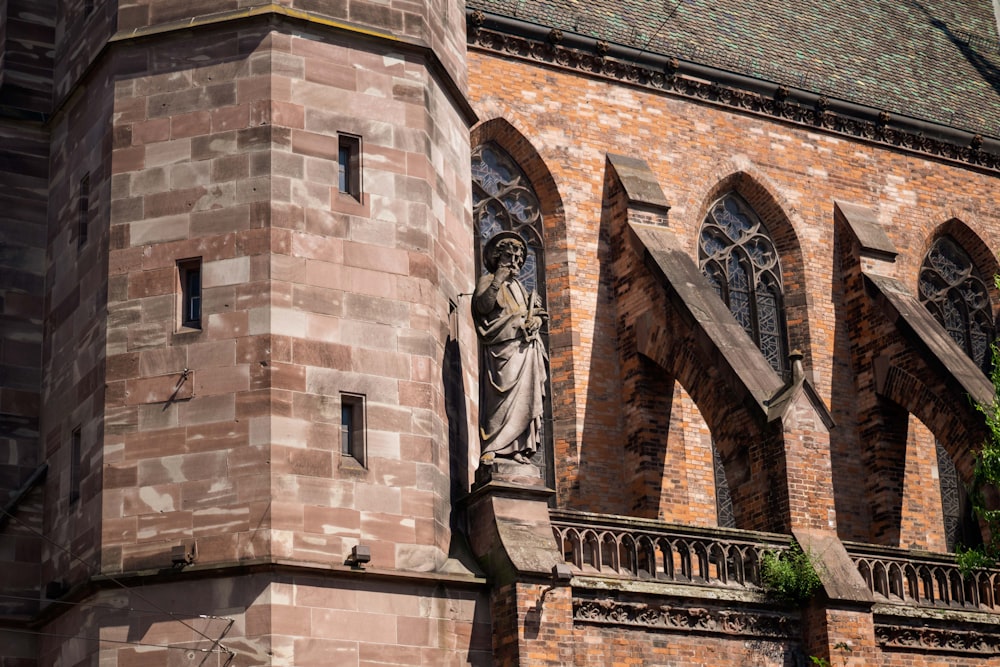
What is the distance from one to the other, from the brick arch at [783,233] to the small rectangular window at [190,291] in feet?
35.1

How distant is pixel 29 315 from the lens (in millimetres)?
18219

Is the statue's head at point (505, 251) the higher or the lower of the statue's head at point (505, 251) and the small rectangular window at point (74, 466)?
the higher

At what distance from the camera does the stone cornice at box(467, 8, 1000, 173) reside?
24.2m

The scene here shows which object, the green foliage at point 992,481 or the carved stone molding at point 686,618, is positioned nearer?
the carved stone molding at point 686,618

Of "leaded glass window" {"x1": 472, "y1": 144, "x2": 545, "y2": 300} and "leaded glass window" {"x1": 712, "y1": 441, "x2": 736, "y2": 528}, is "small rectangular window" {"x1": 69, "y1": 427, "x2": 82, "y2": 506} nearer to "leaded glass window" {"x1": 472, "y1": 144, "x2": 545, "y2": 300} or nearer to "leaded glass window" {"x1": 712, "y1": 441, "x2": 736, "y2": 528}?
"leaded glass window" {"x1": 472, "y1": 144, "x2": 545, "y2": 300}

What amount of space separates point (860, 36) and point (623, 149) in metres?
7.46

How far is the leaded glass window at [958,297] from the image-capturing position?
27250 mm

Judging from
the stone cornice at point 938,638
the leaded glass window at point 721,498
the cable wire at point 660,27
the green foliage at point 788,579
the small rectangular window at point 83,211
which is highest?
the cable wire at point 660,27

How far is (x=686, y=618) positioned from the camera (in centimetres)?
1792

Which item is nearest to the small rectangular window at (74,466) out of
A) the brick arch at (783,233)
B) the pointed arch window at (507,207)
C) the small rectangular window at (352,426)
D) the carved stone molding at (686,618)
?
the small rectangular window at (352,426)

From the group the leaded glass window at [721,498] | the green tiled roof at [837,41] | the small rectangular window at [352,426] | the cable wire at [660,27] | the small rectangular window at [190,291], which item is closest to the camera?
the small rectangular window at [352,426]

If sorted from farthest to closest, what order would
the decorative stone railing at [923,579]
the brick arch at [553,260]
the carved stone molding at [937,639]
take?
the brick arch at [553,260]
the decorative stone railing at [923,579]
the carved stone molding at [937,639]

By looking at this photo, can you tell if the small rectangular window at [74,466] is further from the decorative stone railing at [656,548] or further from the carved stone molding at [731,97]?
the carved stone molding at [731,97]

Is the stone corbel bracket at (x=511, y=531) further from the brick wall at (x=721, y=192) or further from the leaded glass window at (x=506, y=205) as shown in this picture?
the leaded glass window at (x=506, y=205)
